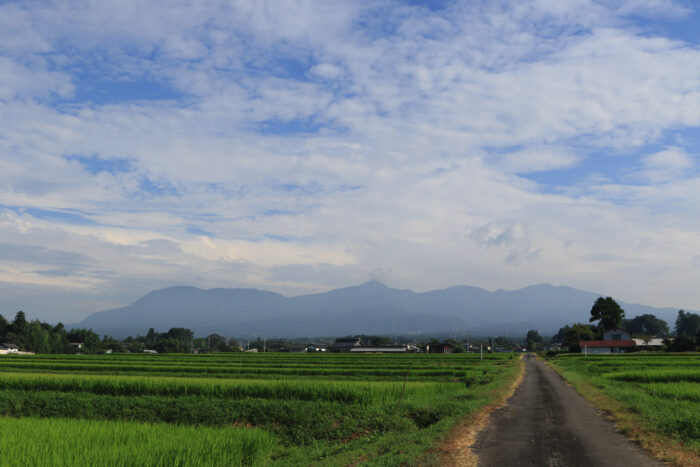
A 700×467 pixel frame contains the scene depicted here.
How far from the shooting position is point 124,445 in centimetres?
1220

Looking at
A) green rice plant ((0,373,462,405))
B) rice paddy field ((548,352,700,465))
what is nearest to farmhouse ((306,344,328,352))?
green rice plant ((0,373,462,405))

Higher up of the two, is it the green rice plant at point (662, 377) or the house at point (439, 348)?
the green rice plant at point (662, 377)

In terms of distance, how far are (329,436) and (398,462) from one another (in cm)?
550

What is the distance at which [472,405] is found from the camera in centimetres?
1953

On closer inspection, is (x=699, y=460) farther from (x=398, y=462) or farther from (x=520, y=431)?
(x=398, y=462)

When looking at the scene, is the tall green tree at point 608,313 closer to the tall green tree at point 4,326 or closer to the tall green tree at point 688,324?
the tall green tree at point 688,324

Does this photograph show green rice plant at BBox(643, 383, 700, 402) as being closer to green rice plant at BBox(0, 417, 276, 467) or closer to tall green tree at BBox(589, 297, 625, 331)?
green rice plant at BBox(0, 417, 276, 467)

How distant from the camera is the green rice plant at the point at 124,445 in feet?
35.0

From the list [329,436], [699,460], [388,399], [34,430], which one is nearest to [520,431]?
[699,460]

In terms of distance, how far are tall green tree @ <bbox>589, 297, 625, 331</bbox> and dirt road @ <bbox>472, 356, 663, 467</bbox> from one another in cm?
11136

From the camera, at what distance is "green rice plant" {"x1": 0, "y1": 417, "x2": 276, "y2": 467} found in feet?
35.0

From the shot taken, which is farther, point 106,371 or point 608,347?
point 608,347

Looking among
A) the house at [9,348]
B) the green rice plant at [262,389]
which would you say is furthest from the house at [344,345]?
the green rice plant at [262,389]

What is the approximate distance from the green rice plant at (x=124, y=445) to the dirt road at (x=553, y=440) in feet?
20.2
